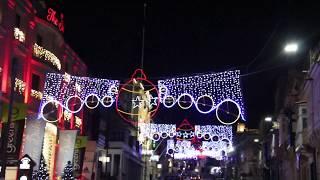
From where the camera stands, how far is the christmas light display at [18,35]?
33.7 meters

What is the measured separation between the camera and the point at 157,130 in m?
71.6

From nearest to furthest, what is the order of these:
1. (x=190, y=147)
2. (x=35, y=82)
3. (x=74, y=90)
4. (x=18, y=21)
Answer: (x=18, y=21)
(x=35, y=82)
(x=74, y=90)
(x=190, y=147)

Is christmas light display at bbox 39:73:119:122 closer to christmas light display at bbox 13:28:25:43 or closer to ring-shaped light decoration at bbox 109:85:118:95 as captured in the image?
ring-shaped light decoration at bbox 109:85:118:95

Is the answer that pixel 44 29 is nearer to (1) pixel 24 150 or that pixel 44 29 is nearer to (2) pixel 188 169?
(1) pixel 24 150

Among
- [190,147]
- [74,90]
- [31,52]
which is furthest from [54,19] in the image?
[190,147]

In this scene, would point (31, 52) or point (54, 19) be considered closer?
point (31, 52)

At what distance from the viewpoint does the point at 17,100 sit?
33.8 m

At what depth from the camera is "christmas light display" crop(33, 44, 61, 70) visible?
3747 centimetres

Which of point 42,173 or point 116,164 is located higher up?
point 116,164

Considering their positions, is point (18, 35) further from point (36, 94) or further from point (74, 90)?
point (74, 90)

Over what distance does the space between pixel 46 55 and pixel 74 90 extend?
5365 millimetres

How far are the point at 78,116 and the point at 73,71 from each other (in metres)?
4.74

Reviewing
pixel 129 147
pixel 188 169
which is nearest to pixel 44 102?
pixel 129 147

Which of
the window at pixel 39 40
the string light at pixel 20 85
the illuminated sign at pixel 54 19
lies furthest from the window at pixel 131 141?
the string light at pixel 20 85
